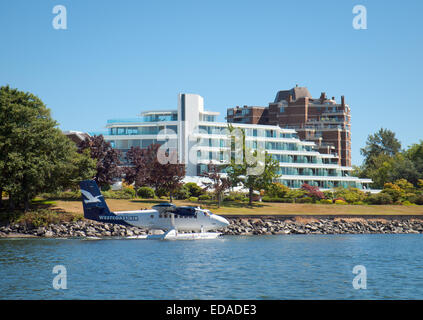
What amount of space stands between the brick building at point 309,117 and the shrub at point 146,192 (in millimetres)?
62524

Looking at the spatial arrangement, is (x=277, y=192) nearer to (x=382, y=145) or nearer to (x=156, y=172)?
(x=156, y=172)

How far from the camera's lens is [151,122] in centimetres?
11425

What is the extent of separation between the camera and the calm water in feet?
83.9

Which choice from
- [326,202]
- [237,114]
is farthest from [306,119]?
[326,202]

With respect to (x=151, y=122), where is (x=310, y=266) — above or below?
below

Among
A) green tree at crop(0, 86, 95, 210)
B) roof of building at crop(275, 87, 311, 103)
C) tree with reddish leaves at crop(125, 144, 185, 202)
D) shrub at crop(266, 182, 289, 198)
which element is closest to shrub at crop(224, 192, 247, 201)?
shrub at crop(266, 182, 289, 198)

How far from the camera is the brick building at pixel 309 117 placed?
14275 centimetres

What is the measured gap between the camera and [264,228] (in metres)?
67.2

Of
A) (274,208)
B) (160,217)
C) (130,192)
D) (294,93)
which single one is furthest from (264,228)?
(294,93)

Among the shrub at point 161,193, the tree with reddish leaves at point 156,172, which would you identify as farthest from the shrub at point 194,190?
the shrub at point 161,193

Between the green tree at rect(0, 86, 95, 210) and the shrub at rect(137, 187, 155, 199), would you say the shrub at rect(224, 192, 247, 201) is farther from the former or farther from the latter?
the green tree at rect(0, 86, 95, 210)

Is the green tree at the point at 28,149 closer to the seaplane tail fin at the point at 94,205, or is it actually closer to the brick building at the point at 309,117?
the seaplane tail fin at the point at 94,205
